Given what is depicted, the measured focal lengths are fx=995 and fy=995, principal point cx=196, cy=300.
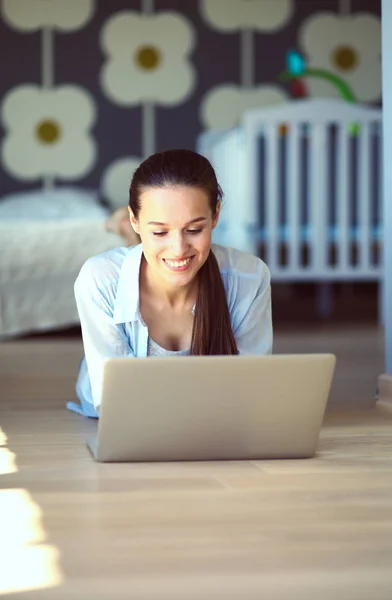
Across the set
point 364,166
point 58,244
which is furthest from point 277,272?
point 58,244

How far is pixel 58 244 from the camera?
3.75m

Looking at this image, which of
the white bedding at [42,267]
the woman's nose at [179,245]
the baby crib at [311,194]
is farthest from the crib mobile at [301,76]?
the woman's nose at [179,245]

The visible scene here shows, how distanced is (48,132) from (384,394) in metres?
3.46

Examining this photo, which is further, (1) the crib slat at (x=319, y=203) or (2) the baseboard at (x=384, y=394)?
(1) the crib slat at (x=319, y=203)

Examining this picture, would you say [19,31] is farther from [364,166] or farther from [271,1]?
[364,166]

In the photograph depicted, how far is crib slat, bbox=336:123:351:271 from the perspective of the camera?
420cm

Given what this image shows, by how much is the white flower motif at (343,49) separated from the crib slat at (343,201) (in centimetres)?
110

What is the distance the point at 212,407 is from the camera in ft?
4.80

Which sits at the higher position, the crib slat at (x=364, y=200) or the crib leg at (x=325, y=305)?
the crib slat at (x=364, y=200)

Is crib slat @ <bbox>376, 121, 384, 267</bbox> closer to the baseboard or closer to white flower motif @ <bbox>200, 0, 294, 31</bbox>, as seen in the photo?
white flower motif @ <bbox>200, 0, 294, 31</bbox>

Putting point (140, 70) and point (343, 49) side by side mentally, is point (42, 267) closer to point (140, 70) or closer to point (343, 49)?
point (140, 70)

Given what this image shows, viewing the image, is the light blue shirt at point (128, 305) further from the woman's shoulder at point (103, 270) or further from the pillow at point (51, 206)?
the pillow at point (51, 206)

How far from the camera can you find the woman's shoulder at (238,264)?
1828 millimetres

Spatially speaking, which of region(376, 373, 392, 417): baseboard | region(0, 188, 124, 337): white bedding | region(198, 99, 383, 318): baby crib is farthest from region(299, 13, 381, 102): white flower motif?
region(376, 373, 392, 417): baseboard
